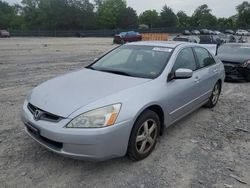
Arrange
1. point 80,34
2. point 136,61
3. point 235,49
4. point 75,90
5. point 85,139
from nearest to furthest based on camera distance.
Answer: point 85,139 → point 75,90 → point 136,61 → point 235,49 → point 80,34

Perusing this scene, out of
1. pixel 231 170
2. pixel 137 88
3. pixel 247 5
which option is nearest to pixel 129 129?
pixel 137 88

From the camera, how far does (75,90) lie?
3.52 meters

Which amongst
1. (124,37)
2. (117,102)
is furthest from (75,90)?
(124,37)

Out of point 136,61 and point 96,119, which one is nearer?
point 96,119

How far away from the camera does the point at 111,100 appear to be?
10.6ft

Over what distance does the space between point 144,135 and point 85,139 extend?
37.4 inches

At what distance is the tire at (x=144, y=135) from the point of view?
3397 millimetres

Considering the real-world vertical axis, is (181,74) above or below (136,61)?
below

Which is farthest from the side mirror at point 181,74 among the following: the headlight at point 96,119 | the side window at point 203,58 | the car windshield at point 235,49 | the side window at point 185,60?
the car windshield at point 235,49

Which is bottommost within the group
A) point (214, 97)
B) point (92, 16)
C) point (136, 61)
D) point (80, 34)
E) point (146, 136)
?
point (146, 136)

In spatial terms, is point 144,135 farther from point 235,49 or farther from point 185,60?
point 235,49

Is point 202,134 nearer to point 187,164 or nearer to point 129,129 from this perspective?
point 187,164

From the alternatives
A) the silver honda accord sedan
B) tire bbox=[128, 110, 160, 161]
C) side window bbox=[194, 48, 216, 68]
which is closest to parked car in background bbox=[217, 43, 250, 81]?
side window bbox=[194, 48, 216, 68]

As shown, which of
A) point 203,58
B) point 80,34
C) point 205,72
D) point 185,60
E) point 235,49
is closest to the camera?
point 185,60
